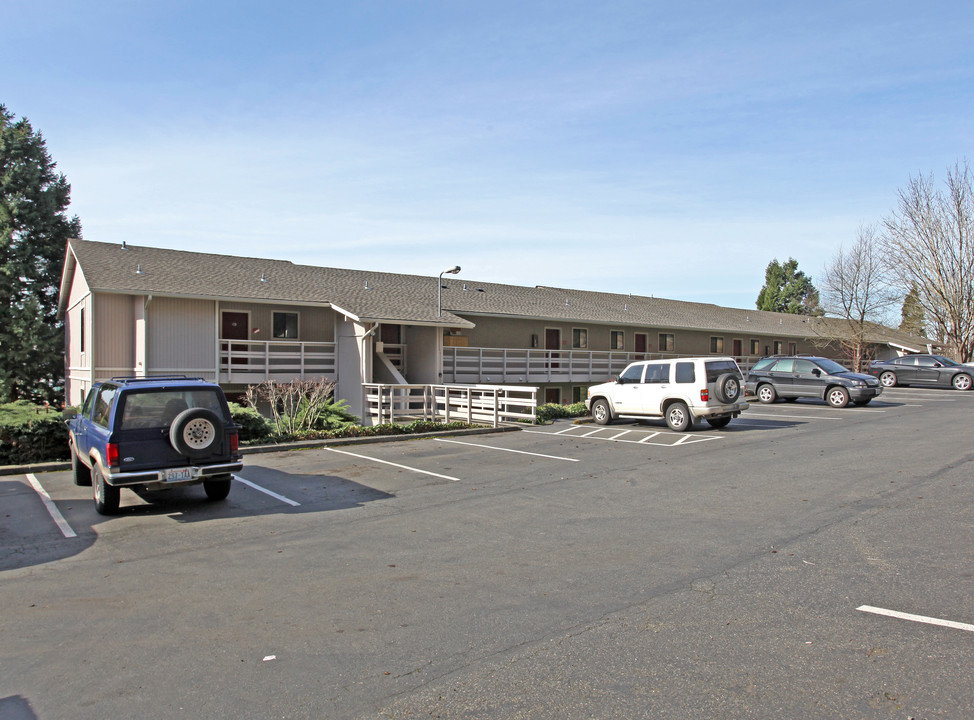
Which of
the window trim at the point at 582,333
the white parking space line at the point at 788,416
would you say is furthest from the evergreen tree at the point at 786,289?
the white parking space line at the point at 788,416

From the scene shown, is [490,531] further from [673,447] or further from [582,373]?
[582,373]

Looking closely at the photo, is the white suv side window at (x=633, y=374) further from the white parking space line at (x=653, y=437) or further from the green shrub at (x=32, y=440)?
the green shrub at (x=32, y=440)

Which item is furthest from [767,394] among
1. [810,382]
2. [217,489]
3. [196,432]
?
[196,432]

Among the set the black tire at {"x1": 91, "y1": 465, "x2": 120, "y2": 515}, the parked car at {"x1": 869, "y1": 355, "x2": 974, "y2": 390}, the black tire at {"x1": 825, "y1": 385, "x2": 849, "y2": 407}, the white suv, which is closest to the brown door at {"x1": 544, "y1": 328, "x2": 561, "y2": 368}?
the black tire at {"x1": 825, "y1": 385, "x2": 849, "y2": 407}

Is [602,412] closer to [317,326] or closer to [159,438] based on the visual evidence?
[317,326]

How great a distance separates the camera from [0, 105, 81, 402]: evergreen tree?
103 feet

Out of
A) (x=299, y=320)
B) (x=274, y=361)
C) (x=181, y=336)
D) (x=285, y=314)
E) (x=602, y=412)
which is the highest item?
(x=285, y=314)

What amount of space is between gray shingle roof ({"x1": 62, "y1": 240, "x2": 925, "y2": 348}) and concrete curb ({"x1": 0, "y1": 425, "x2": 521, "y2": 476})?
5.89 metres

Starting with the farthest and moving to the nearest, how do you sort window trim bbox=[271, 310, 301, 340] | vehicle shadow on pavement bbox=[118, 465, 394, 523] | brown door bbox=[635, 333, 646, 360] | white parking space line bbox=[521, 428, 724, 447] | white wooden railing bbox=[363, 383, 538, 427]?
brown door bbox=[635, 333, 646, 360] → window trim bbox=[271, 310, 301, 340] → white wooden railing bbox=[363, 383, 538, 427] → white parking space line bbox=[521, 428, 724, 447] → vehicle shadow on pavement bbox=[118, 465, 394, 523]

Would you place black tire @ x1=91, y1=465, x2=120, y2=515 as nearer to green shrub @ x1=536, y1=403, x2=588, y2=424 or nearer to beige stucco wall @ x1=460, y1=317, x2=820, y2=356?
green shrub @ x1=536, y1=403, x2=588, y2=424

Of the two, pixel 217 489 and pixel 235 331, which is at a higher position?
pixel 235 331

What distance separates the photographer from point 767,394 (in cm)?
2530

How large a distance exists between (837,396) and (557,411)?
A: 32.5ft

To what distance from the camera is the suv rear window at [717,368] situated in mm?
16891
